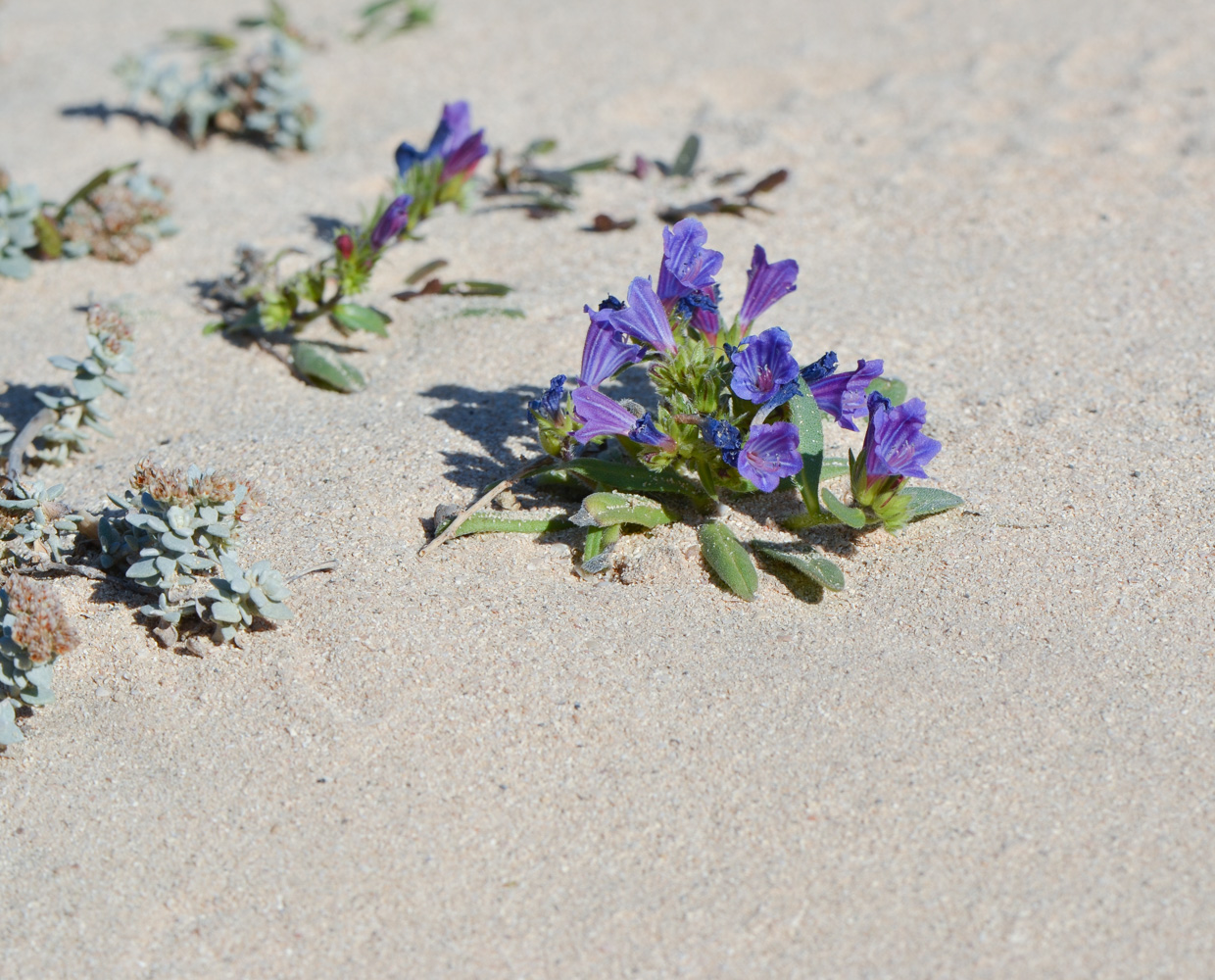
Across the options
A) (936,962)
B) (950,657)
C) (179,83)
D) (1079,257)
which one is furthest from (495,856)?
(179,83)

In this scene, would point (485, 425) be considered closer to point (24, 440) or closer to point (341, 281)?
point (341, 281)

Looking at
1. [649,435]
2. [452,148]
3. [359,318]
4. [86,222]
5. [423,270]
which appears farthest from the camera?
[86,222]

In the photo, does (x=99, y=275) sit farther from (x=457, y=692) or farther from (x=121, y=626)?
(x=457, y=692)

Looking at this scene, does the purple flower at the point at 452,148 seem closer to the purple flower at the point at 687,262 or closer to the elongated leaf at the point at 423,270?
the elongated leaf at the point at 423,270

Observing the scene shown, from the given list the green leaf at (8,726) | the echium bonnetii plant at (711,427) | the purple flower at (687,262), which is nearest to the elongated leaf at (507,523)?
the echium bonnetii plant at (711,427)

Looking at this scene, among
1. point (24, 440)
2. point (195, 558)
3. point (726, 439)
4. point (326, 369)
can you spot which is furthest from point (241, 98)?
point (726, 439)

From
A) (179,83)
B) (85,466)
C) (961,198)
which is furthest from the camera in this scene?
(179,83)
